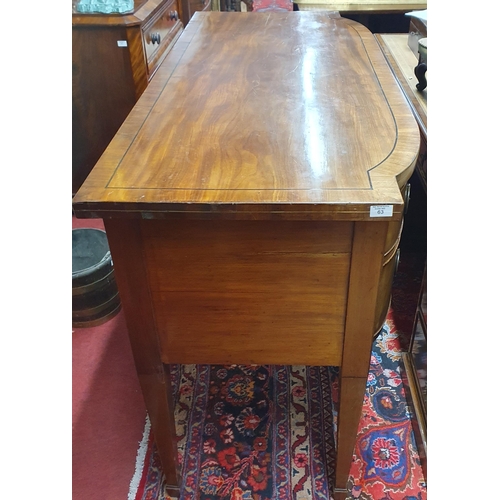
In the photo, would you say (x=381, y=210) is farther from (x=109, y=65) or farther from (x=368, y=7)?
(x=368, y=7)

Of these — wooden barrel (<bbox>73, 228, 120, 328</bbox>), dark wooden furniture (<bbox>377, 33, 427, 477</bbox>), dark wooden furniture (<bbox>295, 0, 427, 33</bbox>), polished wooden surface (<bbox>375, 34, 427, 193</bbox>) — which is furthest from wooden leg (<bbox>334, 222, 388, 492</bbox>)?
dark wooden furniture (<bbox>295, 0, 427, 33</bbox>)

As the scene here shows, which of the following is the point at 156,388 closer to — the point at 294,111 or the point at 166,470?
the point at 166,470

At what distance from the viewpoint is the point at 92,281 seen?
62.9 inches

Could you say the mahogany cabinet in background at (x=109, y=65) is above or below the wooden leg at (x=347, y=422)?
above

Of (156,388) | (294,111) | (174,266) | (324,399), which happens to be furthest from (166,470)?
(294,111)

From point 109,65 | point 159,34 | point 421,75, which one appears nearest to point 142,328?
point 421,75

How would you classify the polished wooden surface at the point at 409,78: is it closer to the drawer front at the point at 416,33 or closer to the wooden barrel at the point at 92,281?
the drawer front at the point at 416,33

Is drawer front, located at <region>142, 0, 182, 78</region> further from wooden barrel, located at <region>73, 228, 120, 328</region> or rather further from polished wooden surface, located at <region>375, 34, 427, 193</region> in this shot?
polished wooden surface, located at <region>375, 34, 427, 193</region>

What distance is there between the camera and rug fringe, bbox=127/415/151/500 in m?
1.19

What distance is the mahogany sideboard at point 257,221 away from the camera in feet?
2.39

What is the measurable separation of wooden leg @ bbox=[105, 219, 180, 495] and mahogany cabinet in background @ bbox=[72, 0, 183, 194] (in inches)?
44.7

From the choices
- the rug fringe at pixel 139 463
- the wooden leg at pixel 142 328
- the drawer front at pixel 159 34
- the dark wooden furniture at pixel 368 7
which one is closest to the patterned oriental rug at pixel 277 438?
the rug fringe at pixel 139 463

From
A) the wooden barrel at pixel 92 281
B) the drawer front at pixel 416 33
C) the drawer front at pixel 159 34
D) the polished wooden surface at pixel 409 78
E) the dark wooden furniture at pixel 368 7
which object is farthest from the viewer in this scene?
the dark wooden furniture at pixel 368 7

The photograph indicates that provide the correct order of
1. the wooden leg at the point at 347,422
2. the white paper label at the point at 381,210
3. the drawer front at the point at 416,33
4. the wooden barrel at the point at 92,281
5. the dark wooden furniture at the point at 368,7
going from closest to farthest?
1. the white paper label at the point at 381,210
2. the wooden leg at the point at 347,422
3. the drawer front at the point at 416,33
4. the wooden barrel at the point at 92,281
5. the dark wooden furniture at the point at 368,7
